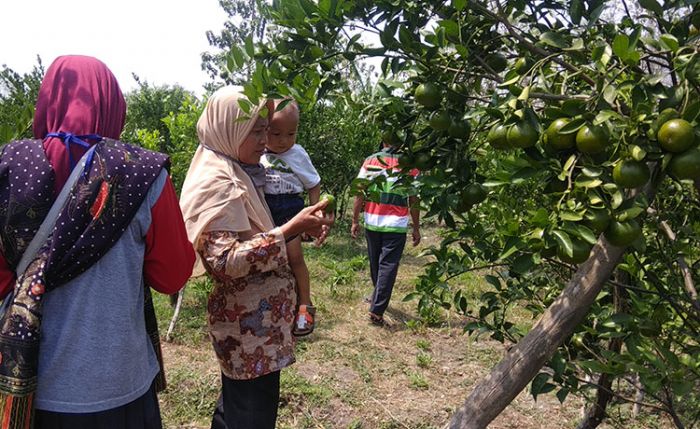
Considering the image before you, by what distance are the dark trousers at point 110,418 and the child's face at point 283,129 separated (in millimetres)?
1147

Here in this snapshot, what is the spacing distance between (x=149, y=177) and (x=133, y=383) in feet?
1.91

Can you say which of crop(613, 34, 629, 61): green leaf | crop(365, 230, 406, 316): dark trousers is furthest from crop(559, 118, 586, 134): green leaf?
crop(365, 230, 406, 316): dark trousers

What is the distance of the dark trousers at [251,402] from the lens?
2.06 metres

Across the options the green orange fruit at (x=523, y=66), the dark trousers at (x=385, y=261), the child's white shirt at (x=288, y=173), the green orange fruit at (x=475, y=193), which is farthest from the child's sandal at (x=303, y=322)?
the dark trousers at (x=385, y=261)

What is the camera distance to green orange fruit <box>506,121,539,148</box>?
95 centimetres

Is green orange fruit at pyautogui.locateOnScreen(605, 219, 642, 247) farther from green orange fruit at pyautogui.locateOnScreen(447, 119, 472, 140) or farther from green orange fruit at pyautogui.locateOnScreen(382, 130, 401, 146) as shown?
green orange fruit at pyautogui.locateOnScreen(382, 130, 401, 146)

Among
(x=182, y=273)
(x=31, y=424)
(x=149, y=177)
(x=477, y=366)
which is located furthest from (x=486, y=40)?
(x=477, y=366)

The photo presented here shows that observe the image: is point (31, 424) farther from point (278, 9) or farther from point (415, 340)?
point (415, 340)

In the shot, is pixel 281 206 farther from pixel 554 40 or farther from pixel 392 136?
pixel 554 40

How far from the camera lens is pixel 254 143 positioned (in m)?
2.02

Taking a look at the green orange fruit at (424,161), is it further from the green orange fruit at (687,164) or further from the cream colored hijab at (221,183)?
the cream colored hijab at (221,183)

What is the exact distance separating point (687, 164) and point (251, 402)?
170 centimetres

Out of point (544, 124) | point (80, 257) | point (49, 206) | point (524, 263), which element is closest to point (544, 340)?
point (524, 263)

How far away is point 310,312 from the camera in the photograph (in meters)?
2.29
